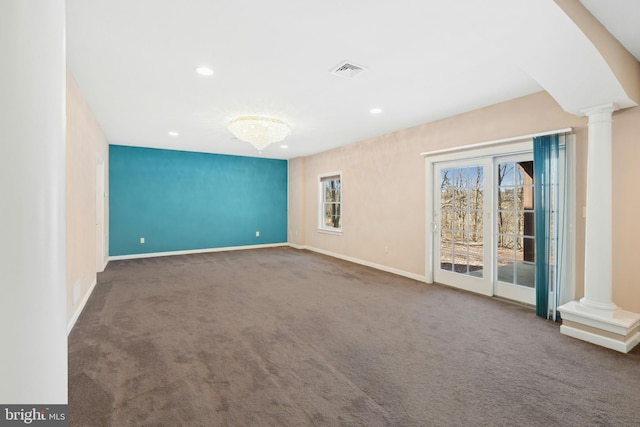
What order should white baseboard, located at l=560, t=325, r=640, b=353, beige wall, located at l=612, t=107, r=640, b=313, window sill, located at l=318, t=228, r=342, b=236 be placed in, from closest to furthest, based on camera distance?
white baseboard, located at l=560, t=325, r=640, b=353 < beige wall, located at l=612, t=107, r=640, b=313 < window sill, located at l=318, t=228, r=342, b=236

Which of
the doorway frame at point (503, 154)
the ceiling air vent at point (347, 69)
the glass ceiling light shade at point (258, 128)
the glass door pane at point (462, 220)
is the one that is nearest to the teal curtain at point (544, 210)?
the doorway frame at point (503, 154)

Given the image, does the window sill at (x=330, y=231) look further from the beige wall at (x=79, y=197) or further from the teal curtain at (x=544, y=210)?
the beige wall at (x=79, y=197)

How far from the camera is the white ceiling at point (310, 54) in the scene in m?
2.02

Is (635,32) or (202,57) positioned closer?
(635,32)

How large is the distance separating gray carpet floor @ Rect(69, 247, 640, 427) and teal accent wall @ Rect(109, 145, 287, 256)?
321cm

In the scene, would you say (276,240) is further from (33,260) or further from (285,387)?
(33,260)

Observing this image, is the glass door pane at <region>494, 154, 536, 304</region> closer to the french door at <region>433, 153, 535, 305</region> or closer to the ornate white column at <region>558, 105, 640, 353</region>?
the french door at <region>433, 153, 535, 305</region>

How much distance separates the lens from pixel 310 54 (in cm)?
261

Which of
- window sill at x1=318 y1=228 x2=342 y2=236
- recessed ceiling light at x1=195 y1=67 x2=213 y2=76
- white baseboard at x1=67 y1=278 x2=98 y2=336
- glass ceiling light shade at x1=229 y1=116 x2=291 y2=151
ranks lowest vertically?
white baseboard at x1=67 y1=278 x2=98 y2=336

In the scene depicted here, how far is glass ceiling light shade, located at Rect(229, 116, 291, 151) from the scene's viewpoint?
4332 mm

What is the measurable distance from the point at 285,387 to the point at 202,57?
8.82ft

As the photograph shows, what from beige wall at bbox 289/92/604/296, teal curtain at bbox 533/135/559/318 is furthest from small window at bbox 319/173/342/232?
teal curtain at bbox 533/135/559/318

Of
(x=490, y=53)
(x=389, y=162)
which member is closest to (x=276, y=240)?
(x=389, y=162)

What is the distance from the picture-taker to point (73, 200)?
3119 mm
